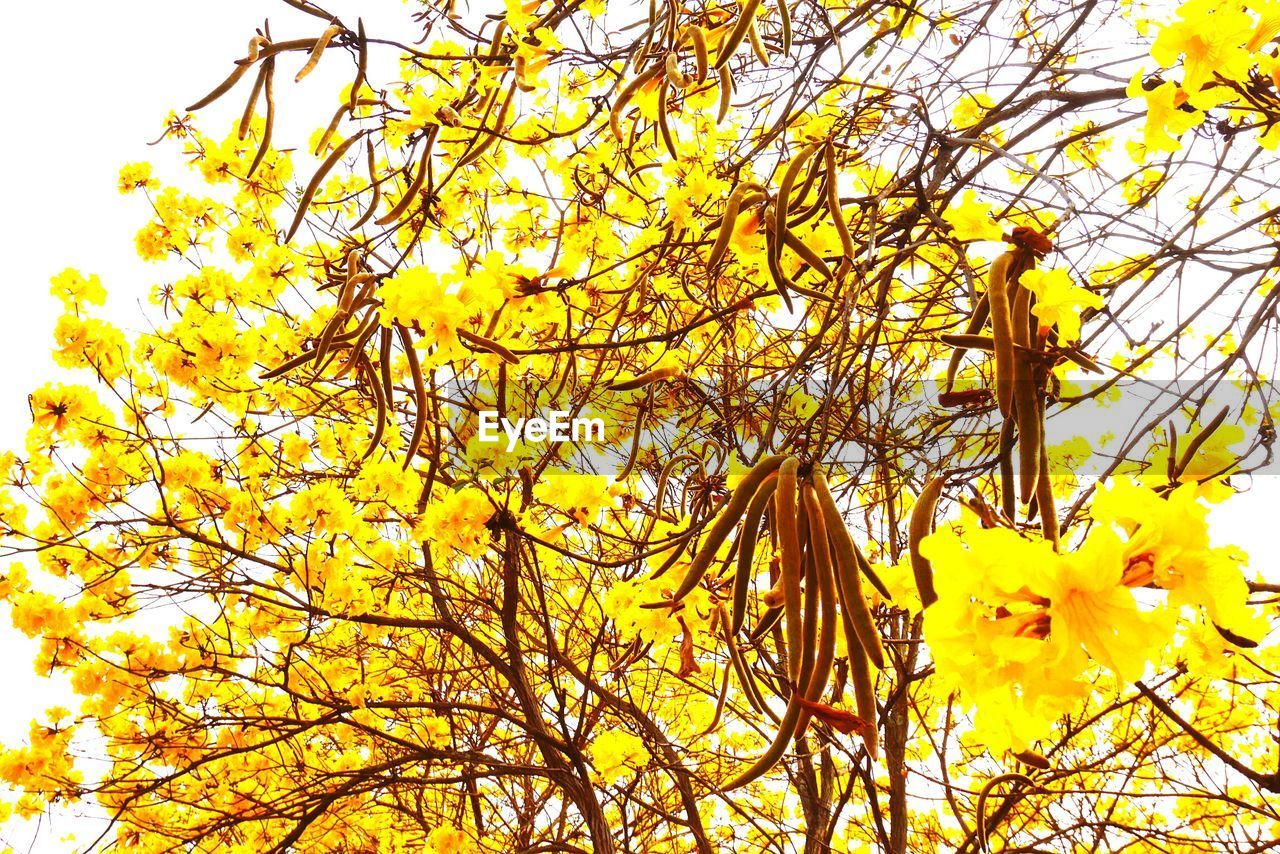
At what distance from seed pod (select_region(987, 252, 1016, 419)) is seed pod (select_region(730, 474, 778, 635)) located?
18 cm

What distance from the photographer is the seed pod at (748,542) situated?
64 cm

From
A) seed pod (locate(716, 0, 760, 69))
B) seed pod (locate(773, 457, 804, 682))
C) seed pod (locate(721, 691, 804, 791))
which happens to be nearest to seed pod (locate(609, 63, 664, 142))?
seed pod (locate(716, 0, 760, 69))

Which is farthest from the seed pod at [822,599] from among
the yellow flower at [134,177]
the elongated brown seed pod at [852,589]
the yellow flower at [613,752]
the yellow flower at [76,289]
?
the yellow flower at [134,177]

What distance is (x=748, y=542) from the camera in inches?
25.6

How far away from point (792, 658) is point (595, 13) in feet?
6.59

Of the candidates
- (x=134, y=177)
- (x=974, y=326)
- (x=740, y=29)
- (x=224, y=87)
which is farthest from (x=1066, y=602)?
(x=134, y=177)

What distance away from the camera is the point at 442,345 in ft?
3.60

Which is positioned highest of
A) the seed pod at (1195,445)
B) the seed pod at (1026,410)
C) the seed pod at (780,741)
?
the seed pod at (1195,445)

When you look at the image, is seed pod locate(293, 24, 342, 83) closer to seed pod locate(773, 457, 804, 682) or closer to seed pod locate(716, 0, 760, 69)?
seed pod locate(716, 0, 760, 69)

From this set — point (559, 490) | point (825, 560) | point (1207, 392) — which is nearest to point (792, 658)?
point (825, 560)

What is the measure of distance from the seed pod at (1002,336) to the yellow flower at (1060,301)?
43 millimetres

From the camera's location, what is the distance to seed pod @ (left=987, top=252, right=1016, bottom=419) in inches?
23.8

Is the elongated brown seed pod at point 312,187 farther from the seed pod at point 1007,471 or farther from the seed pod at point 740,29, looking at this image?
the seed pod at point 1007,471

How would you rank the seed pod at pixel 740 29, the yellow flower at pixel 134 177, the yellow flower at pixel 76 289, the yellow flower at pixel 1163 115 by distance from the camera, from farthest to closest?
the yellow flower at pixel 134 177 < the yellow flower at pixel 76 289 < the yellow flower at pixel 1163 115 < the seed pod at pixel 740 29
